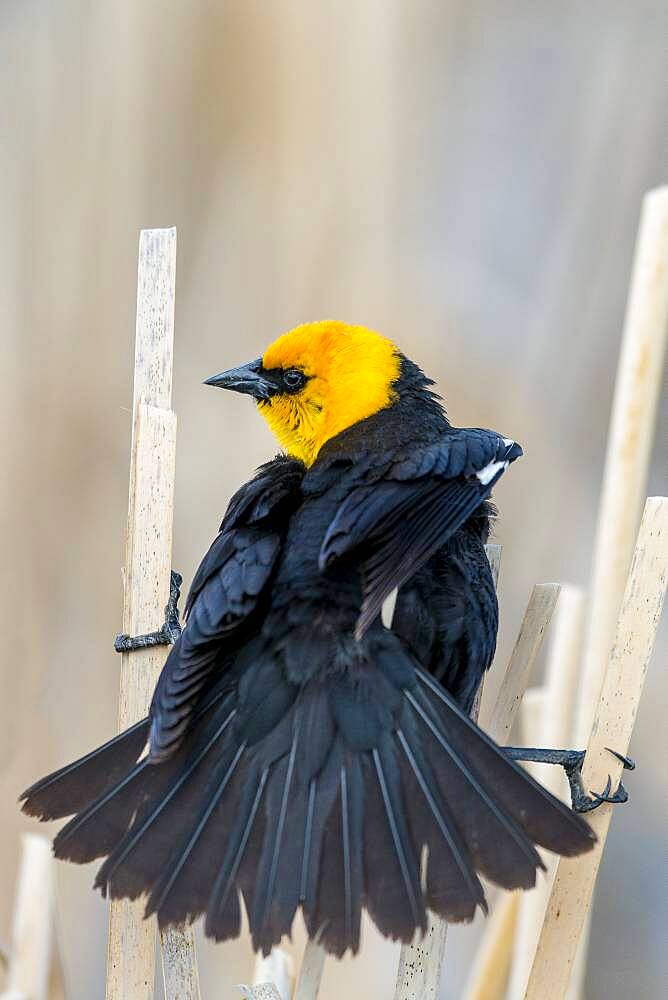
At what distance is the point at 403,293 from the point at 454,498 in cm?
124

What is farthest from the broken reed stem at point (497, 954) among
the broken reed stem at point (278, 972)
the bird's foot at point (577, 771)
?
the bird's foot at point (577, 771)

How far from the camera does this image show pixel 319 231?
2754 mm

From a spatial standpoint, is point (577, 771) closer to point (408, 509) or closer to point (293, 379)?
point (408, 509)

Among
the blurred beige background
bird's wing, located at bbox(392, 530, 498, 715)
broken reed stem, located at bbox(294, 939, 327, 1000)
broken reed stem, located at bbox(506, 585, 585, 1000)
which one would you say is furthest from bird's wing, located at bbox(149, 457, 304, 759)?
the blurred beige background

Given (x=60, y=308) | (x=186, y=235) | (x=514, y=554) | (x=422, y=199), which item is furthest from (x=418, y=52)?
(x=514, y=554)

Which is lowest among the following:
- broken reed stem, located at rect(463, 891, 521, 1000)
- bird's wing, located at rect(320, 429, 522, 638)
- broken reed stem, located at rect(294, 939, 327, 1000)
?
broken reed stem, located at rect(463, 891, 521, 1000)

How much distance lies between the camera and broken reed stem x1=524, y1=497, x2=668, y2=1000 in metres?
1.45

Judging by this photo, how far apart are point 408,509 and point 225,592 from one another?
0.29 m

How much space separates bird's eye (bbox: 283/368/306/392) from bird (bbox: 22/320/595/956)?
268 millimetres

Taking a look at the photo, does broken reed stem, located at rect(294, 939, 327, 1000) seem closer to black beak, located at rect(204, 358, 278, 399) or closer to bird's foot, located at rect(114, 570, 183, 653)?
bird's foot, located at rect(114, 570, 183, 653)

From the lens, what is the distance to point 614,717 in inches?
57.7

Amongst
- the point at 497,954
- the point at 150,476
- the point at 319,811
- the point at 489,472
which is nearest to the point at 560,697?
the point at 497,954

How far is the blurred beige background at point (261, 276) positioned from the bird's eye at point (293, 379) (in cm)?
66

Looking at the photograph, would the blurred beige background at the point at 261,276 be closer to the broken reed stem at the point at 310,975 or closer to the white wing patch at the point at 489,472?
the white wing patch at the point at 489,472
